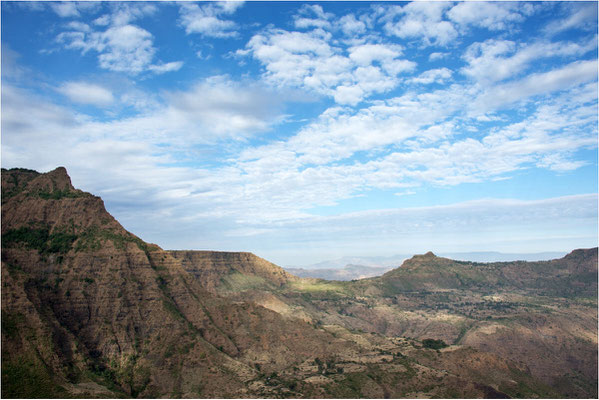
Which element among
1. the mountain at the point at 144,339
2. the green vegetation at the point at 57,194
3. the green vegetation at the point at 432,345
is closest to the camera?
the mountain at the point at 144,339

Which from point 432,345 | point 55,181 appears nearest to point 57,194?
point 55,181

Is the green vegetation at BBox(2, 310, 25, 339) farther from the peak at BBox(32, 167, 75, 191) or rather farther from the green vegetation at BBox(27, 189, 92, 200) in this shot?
the peak at BBox(32, 167, 75, 191)

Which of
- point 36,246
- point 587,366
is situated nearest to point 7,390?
point 36,246

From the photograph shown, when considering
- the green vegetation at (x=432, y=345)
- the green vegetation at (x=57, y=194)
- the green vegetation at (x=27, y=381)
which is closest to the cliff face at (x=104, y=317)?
the green vegetation at (x=27, y=381)

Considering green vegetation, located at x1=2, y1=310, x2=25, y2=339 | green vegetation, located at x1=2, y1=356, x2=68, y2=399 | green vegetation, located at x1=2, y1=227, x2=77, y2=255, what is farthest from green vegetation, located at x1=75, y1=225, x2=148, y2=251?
green vegetation, located at x1=2, y1=356, x2=68, y2=399

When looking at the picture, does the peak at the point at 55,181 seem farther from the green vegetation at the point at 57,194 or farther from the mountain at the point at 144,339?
the green vegetation at the point at 57,194

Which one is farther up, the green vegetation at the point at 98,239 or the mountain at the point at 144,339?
the green vegetation at the point at 98,239

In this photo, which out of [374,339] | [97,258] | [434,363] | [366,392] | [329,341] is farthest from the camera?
[374,339]

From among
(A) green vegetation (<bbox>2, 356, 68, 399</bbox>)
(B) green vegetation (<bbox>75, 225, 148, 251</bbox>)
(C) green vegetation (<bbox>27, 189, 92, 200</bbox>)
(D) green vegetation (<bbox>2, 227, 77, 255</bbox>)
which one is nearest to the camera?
(A) green vegetation (<bbox>2, 356, 68, 399</bbox>)

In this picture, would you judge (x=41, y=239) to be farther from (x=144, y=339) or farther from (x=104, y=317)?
(x=144, y=339)

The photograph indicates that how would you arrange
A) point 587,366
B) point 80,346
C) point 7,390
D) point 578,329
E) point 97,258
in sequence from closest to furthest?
point 7,390
point 80,346
point 97,258
point 587,366
point 578,329

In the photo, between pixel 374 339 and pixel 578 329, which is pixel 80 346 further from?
pixel 578 329
